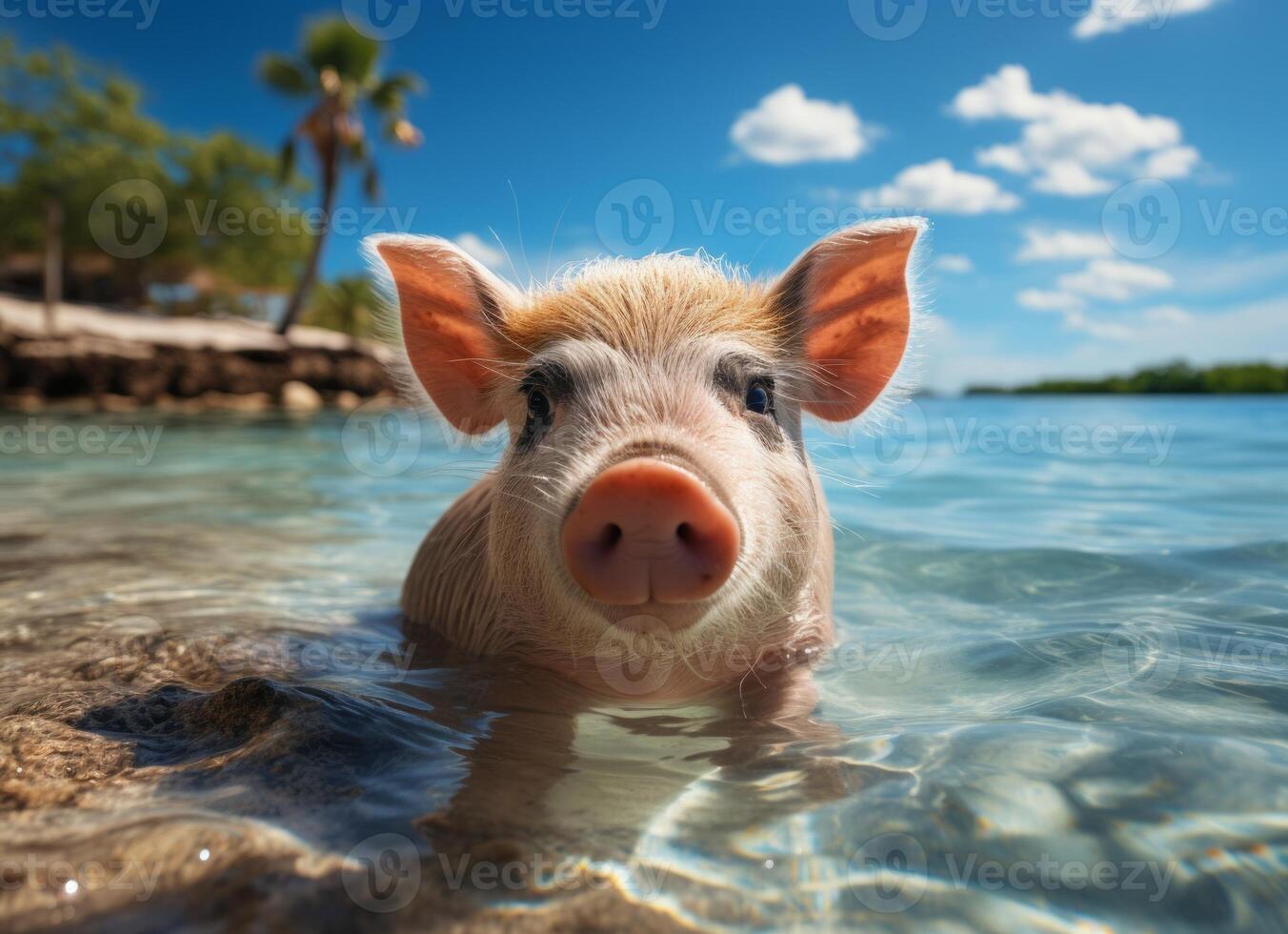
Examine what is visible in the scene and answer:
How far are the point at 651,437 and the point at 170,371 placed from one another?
22178 millimetres

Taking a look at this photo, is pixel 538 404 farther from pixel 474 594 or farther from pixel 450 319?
pixel 474 594

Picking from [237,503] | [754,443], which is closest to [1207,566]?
[754,443]

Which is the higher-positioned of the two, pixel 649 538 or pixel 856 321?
pixel 856 321

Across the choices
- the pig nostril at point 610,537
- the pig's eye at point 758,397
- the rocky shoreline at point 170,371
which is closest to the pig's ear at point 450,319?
the pig's eye at point 758,397

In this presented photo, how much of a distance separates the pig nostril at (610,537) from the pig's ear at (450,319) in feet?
3.41

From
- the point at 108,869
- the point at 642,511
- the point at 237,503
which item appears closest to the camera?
the point at 108,869

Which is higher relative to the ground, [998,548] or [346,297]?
[346,297]

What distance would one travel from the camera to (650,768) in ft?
6.50

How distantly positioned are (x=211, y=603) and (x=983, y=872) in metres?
3.16

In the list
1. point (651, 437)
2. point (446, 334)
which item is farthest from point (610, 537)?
point (446, 334)

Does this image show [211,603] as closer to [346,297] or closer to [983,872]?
[983,872]

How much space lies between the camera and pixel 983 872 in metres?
1.53

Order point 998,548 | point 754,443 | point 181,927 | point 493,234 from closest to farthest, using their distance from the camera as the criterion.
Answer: point 181,927 → point 754,443 → point 493,234 → point 998,548

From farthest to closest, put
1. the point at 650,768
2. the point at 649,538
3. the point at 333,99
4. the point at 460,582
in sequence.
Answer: the point at 333,99 < the point at 460,582 < the point at 650,768 < the point at 649,538
